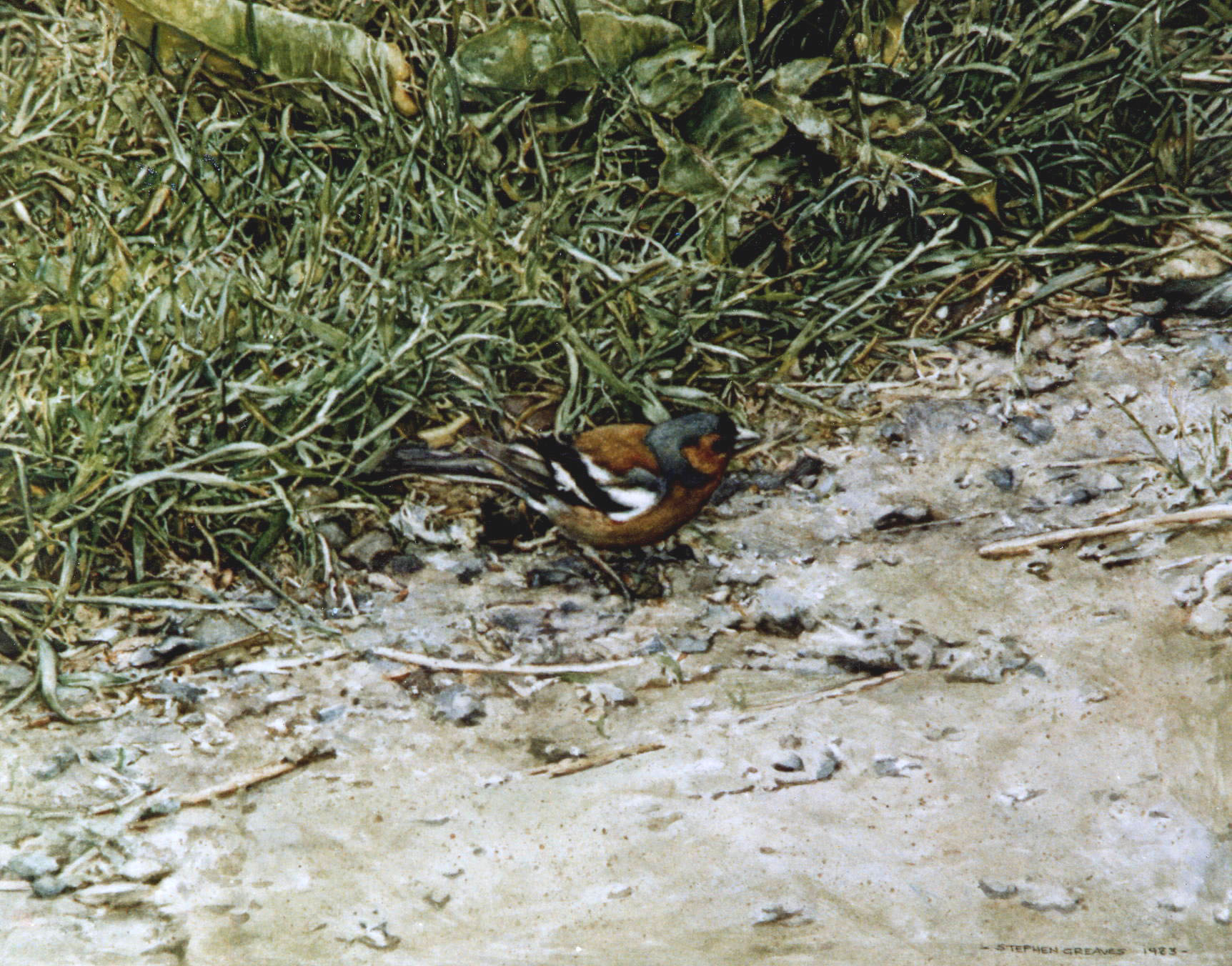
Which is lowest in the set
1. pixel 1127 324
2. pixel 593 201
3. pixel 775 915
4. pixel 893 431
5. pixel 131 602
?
pixel 775 915

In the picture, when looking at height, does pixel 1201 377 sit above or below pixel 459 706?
above

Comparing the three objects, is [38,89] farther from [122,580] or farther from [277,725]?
[277,725]

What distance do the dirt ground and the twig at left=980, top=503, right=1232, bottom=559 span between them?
0.03 m

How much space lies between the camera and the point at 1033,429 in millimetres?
3334

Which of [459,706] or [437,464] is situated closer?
[459,706]

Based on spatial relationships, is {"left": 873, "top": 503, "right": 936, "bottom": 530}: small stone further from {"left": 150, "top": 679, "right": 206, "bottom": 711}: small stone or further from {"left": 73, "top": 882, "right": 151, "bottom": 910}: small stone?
{"left": 73, "top": 882, "right": 151, "bottom": 910}: small stone

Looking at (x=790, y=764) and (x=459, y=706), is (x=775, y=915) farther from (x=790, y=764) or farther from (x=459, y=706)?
(x=459, y=706)

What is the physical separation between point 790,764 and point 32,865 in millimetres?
1485

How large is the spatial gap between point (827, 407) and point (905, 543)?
1.66ft

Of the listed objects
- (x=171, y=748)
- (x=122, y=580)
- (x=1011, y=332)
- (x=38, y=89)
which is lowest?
(x=171, y=748)

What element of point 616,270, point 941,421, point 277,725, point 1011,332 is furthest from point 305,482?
point 1011,332

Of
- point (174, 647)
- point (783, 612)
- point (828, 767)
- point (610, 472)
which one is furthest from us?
point (610, 472)

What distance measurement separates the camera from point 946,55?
3570 mm

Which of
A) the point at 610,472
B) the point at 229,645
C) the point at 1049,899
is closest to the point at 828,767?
the point at 1049,899
